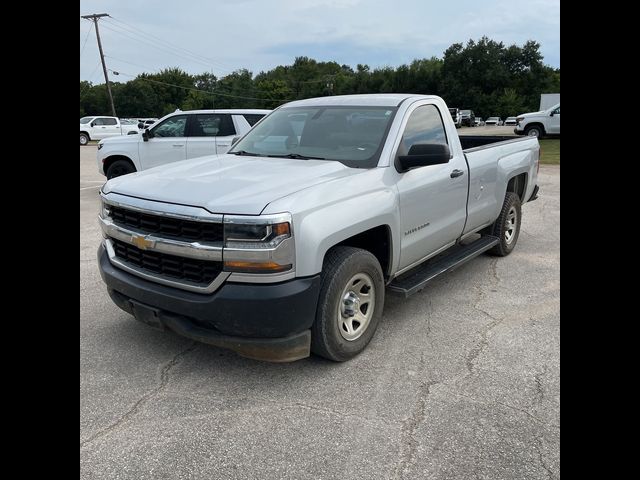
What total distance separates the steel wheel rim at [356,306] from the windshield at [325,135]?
0.91 meters

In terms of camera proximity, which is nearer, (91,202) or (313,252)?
(313,252)

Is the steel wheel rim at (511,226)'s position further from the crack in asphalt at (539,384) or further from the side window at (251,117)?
the side window at (251,117)

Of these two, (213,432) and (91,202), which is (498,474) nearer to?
(213,432)

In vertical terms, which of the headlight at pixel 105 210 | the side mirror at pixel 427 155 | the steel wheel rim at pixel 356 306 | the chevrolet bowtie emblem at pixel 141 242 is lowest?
the steel wheel rim at pixel 356 306

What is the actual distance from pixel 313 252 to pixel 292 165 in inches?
41.8

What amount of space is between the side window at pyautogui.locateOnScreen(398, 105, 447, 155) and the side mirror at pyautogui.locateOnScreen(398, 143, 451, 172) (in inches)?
7.4

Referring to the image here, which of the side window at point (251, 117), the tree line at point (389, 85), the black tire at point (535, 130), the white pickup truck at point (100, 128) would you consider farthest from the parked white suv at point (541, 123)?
the tree line at point (389, 85)

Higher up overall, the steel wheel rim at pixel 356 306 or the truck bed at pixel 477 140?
the truck bed at pixel 477 140

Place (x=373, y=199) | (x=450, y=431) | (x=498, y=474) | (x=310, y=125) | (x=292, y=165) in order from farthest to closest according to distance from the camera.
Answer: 1. (x=310, y=125)
2. (x=292, y=165)
3. (x=373, y=199)
4. (x=450, y=431)
5. (x=498, y=474)

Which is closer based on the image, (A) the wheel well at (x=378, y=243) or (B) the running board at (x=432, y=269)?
(A) the wheel well at (x=378, y=243)

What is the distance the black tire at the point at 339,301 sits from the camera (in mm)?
3305

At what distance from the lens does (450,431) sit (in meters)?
2.82
